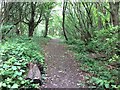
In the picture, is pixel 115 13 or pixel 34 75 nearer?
pixel 34 75

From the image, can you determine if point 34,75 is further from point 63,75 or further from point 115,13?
point 115,13

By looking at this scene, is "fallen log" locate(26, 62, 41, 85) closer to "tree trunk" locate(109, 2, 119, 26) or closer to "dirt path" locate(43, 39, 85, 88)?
"dirt path" locate(43, 39, 85, 88)

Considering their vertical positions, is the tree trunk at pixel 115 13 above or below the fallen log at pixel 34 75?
above

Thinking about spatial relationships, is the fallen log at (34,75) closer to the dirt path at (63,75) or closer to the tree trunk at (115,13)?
the dirt path at (63,75)

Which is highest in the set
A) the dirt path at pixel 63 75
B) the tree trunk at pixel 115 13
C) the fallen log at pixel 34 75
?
the tree trunk at pixel 115 13

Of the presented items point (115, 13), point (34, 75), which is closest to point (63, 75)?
point (34, 75)

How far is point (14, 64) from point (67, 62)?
140 inches

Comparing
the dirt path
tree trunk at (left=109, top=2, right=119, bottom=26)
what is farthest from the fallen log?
tree trunk at (left=109, top=2, right=119, bottom=26)

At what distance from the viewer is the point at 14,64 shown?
6047 millimetres

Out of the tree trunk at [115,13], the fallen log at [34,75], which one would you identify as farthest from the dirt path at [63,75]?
the tree trunk at [115,13]

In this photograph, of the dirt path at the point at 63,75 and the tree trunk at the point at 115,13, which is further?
the tree trunk at the point at 115,13

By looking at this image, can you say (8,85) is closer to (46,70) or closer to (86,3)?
(46,70)

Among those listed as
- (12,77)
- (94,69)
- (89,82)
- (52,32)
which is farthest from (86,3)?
(52,32)

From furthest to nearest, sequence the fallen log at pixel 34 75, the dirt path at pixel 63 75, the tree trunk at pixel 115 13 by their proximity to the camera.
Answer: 1. the tree trunk at pixel 115 13
2. the dirt path at pixel 63 75
3. the fallen log at pixel 34 75
